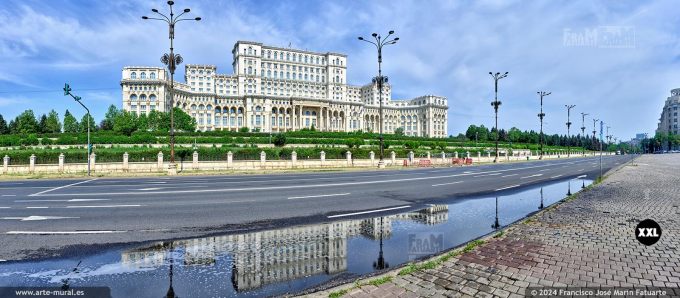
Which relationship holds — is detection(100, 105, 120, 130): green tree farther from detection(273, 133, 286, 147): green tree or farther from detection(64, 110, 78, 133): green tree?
detection(273, 133, 286, 147): green tree

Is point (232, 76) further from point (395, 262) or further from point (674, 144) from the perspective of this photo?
point (674, 144)

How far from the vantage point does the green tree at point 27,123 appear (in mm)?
95213

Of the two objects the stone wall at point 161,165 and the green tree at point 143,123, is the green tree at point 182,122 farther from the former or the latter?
the stone wall at point 161,165

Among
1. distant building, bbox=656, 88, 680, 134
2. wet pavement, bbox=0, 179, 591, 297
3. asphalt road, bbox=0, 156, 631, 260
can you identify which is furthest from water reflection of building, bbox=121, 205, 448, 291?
distant building, bbox=656, 88, 680, 134

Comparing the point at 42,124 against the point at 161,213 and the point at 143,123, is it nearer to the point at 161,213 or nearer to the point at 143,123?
the point at 143,123

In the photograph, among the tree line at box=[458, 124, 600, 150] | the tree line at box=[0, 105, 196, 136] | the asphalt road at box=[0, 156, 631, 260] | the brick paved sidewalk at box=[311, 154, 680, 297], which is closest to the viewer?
the brick paved sidewalk at box=[311, 154, 680, 297]

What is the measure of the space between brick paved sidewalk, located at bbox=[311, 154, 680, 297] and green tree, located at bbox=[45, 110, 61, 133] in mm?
135456

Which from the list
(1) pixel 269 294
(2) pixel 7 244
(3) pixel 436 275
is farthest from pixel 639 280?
(2) pixel 7 244

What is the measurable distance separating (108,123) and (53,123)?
56.9 feet

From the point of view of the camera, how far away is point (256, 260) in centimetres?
538

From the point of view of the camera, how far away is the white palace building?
120 metres

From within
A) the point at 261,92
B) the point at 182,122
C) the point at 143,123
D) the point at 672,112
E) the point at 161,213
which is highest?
the point at 261,92

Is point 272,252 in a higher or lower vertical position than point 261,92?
lower

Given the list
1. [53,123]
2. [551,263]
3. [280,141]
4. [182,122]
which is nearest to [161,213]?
[551,263]
